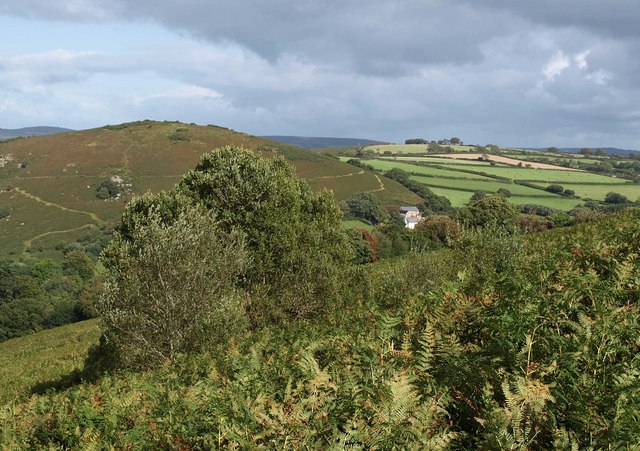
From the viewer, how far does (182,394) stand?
8.45m

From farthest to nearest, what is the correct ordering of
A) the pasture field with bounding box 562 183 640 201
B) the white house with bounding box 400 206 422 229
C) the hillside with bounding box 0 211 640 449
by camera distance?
1. the white house with bounding box 400 206 422 229
2. the pasture field with bounding box 562 183 640 201
3. the hillside with bounding box 0 211 640 449

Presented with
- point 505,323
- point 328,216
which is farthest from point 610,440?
point 328,216

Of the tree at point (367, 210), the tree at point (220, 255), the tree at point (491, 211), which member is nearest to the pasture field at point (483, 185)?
the tree at point (367, 210)

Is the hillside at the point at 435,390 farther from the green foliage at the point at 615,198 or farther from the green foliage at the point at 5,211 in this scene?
the green foliage at the point at 5,211

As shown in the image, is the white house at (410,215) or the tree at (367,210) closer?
the white house at (410,215)

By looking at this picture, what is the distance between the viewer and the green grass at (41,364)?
29516 millimetres

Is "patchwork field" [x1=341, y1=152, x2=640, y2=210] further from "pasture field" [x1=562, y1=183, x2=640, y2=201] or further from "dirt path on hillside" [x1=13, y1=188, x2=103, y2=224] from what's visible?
"dirt path on hillside" [x1=13, y1=188, x2=103, y2=224]

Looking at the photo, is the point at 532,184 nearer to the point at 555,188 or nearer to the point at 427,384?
the point at 555,188

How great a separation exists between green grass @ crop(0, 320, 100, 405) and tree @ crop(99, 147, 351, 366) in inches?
298

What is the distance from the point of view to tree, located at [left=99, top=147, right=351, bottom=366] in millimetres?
19109

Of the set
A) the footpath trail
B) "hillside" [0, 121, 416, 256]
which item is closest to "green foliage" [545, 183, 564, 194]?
"hillside" [0, 121, 416, 256]

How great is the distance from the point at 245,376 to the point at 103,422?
250cm

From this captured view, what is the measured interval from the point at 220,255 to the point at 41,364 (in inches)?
1009

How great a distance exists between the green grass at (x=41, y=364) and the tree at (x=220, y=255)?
7559mm
